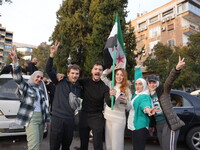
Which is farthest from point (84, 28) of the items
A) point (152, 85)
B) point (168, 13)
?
point (168, 13)

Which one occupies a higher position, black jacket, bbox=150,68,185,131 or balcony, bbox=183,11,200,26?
balcony, bbox=183,11,200,26

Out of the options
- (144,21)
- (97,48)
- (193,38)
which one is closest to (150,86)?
(97,48)

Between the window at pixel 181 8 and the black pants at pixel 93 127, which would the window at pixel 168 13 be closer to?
the window at pixel 181 8

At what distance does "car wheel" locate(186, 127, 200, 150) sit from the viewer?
475cm

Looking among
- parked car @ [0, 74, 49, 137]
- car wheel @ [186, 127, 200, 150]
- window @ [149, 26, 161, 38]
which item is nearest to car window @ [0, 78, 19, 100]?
parked car @ [0, 74, 49, 137]

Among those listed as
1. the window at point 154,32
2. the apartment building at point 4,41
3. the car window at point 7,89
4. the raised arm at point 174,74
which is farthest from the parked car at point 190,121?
the apartment building at point 4,41

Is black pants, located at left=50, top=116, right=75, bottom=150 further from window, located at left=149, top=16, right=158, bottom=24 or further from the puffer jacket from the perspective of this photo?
window, located at left=149, top=16, right=158, bottom=24

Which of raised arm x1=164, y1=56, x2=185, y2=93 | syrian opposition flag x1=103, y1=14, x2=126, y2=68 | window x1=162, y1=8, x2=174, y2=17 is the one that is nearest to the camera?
raised arm x1=164, y1=56, x2=185, y2=93

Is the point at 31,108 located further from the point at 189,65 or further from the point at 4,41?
the point at 4,41

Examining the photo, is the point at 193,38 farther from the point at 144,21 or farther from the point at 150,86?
the point at 144,21

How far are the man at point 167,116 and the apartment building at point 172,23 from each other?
2760 centimetres

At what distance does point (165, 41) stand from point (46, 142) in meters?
34.7

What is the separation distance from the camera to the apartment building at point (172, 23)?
3297cm

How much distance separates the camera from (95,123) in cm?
299
